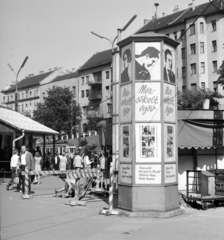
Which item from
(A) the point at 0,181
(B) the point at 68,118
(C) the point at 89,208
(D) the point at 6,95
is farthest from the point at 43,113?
(C) the point at 89,208

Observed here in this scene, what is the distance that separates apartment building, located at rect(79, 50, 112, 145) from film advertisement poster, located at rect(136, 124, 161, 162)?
58376 millimetres

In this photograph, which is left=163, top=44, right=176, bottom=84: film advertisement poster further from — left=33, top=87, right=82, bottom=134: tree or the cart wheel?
left=33, top=87, right=82, bottom=134: tree

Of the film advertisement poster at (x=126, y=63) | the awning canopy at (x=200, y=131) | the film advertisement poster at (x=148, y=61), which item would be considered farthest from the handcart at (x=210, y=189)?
the film advertisement poster at (x=126, y=63)

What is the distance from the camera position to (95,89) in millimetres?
75938

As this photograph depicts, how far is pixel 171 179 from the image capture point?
11.2 metres

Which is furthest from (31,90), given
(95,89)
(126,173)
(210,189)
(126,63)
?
(126,173)

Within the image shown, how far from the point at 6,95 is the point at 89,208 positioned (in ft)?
326

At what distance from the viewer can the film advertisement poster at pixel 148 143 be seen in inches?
432

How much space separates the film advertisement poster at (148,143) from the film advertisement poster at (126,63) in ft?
4.72

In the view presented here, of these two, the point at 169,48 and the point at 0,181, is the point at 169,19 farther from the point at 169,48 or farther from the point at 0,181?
the point at 169,48

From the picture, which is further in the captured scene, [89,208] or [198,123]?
[198,123]

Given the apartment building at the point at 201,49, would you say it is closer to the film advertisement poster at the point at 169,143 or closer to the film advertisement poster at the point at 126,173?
the film advertisement poster at the point at 169,143

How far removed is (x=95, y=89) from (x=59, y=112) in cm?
795

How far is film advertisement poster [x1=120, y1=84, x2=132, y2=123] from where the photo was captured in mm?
11331
